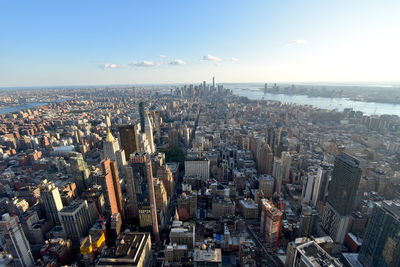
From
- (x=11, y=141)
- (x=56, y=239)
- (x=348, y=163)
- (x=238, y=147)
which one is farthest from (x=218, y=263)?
(x=11, y=141)

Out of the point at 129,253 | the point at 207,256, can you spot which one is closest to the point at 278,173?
the point at 207,256

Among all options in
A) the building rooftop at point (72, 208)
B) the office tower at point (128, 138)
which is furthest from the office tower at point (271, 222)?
the office tower at point (128, 138)

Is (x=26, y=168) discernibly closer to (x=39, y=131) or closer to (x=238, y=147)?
(x=39, y=131)

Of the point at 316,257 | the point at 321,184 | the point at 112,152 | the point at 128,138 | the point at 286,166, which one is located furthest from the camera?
the point at 128,138

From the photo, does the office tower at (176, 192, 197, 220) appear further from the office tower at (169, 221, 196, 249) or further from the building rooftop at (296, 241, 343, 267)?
the building rooftop at (296, 241, 343, 267)

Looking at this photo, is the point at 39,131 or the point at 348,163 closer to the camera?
the point at 348,163

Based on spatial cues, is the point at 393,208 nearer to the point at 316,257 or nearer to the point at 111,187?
the point at 316,257

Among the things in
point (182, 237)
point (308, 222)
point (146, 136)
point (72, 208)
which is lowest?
point (182, 237)
